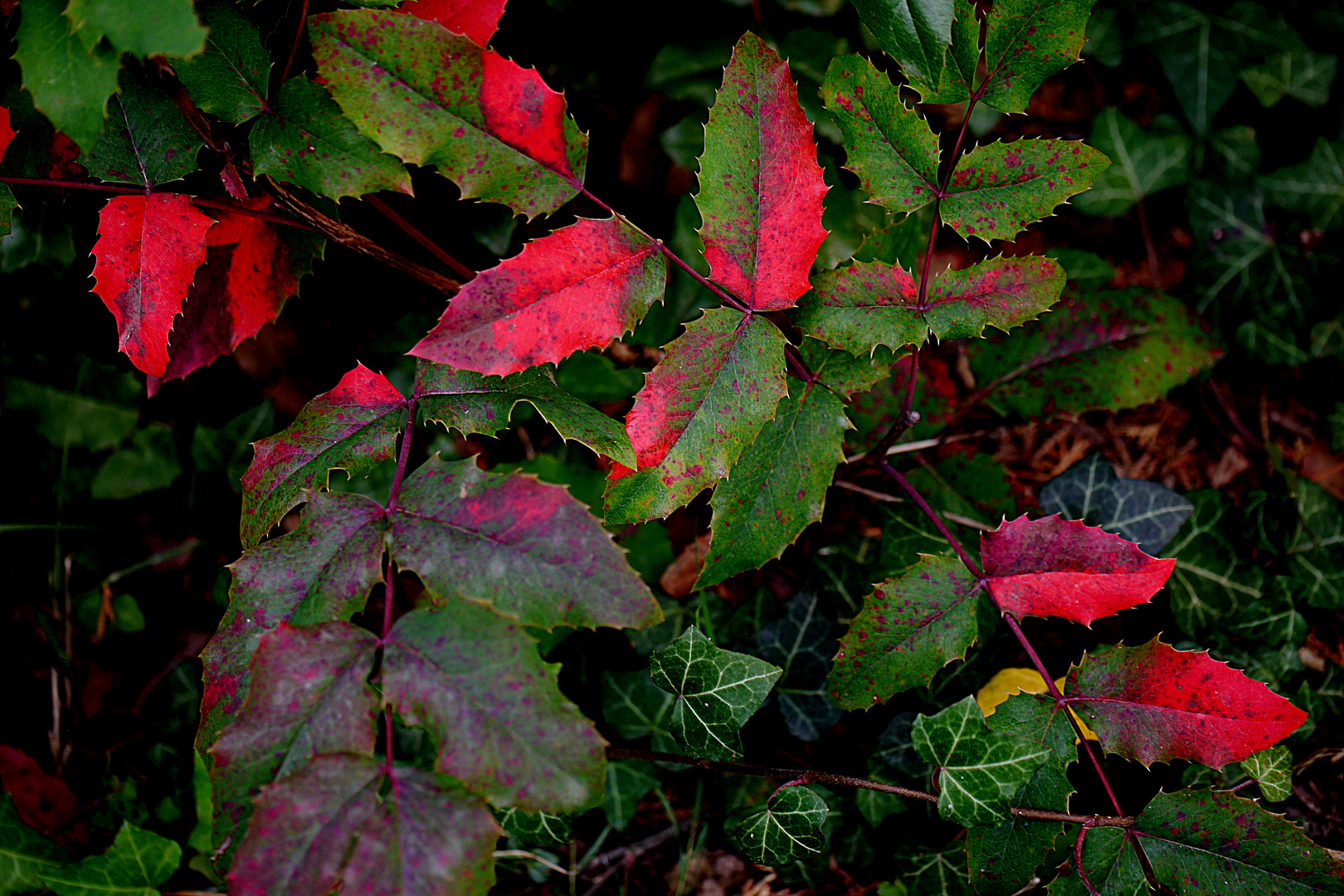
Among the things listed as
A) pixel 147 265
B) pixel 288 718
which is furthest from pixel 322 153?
pixel 288 718

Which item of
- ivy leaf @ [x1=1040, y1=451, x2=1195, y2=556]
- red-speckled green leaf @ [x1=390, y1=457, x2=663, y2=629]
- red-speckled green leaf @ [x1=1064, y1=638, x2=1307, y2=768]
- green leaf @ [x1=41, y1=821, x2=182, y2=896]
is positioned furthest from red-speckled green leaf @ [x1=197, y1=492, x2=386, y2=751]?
ivy leaf @ [x1=1040, y1=451, x2=1195, y2=556]

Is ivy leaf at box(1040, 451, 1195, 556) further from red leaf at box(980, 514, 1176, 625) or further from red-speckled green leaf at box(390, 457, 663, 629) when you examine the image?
red-speckled green leaf at box(390, 457, 663, 629)

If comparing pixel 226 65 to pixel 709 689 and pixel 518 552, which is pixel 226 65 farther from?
pixel 709 689

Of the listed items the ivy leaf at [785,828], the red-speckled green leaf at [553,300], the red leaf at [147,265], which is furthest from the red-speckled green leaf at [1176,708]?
the red leaf at [147,265]

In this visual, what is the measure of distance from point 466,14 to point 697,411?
61 centimetres

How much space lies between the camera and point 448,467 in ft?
3.12

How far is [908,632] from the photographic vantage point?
3.54ft

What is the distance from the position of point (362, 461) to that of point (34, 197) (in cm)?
75

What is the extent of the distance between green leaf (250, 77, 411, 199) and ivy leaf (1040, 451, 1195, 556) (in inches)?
51.9

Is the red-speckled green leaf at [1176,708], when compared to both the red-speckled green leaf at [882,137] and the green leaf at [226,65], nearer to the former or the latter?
the red-speckled green leaf at [882,137]

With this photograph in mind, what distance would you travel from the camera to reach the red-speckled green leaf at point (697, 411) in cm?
97

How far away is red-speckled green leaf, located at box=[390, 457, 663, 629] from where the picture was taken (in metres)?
0.85

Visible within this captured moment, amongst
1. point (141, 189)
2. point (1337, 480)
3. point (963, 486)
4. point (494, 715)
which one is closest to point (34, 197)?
point (141, 189)

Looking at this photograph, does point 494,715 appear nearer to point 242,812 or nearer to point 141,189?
point 242,812
